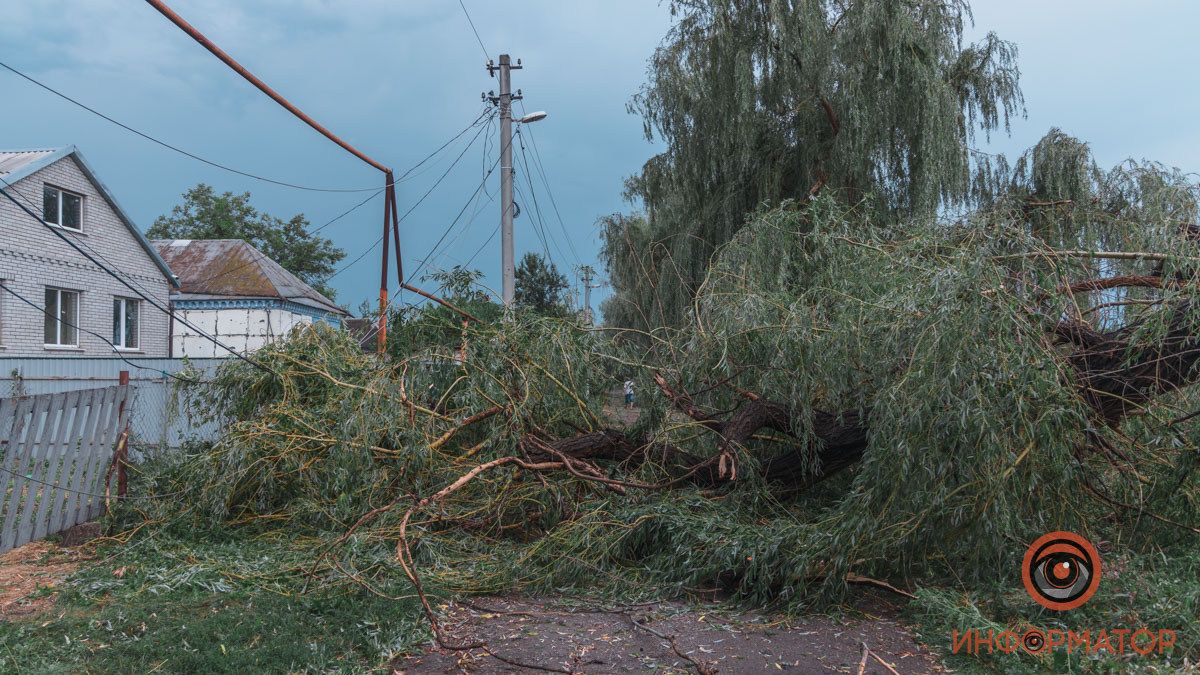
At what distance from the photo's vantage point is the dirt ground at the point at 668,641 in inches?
150

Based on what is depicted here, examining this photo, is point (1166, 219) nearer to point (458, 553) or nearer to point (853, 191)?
point (458, 553)

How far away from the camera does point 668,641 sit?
13.5ft

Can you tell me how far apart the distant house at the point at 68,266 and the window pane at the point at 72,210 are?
0.02m

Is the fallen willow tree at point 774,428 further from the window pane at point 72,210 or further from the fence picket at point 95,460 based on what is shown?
the window pane at point 72,210

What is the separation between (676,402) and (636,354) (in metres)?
0.96

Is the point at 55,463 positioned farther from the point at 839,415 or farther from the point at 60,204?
the point at 60,204

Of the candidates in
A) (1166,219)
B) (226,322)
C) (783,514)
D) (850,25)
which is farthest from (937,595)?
(226,322)

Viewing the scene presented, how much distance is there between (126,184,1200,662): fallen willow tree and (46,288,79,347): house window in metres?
11.8

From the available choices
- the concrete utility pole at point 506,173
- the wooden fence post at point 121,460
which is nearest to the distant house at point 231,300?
the concrete utility pole at point 506,173

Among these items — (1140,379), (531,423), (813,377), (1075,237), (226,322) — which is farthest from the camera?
(226,322)

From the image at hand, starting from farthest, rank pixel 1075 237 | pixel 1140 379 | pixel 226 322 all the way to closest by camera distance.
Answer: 1. pixel 226 322
2. pixel 1075 237
3. pixel 1140 379

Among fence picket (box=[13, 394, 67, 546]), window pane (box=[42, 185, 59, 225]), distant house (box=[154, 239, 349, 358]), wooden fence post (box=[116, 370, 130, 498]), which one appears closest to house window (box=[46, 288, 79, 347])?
window pane (box=[42, 185, 59, 225])

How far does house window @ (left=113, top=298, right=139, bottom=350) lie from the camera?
1877 cm

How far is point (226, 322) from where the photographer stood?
→ 22266mm
